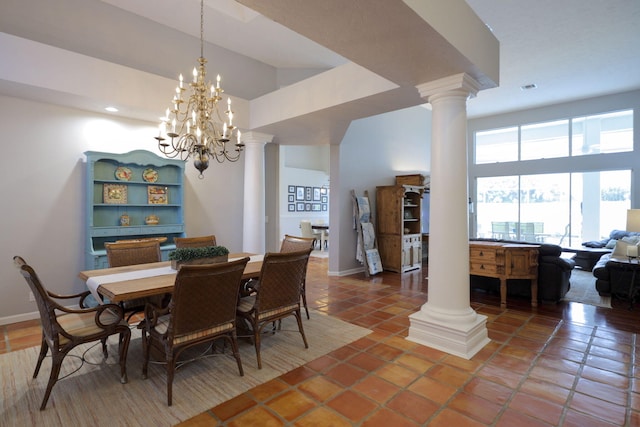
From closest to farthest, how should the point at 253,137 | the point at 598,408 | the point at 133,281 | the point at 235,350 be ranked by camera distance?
the point at 598,408
the point at 235,350
the point at 133,281
the point at 253,137

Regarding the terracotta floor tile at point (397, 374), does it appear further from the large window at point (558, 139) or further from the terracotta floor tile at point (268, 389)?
the large window at point (558, 139)

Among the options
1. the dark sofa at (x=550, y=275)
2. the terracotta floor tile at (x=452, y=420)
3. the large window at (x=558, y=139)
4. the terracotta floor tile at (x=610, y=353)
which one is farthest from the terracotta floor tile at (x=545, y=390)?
the large window at (x=558, y=139)

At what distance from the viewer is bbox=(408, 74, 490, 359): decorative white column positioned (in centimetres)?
294

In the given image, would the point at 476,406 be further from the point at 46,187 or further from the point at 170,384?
the point at 46,187

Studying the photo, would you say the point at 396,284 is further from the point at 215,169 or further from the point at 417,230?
the point at 215,169

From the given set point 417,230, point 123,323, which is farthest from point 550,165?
point 123,323

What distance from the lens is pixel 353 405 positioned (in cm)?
210

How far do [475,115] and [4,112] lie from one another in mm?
9852

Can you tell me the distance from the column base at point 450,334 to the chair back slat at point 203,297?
71.6 inches

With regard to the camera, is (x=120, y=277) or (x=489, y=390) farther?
(x=120, y=277)

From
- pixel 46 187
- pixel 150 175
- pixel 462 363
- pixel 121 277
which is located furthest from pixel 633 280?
pixel 46 187

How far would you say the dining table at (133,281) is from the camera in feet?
7.29

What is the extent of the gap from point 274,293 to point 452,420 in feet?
5.08

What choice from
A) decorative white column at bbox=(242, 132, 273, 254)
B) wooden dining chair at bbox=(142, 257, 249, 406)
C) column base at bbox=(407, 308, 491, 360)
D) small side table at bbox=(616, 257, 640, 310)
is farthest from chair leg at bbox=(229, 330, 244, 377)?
small side table at bbox=(616, 257, 640, 310)
